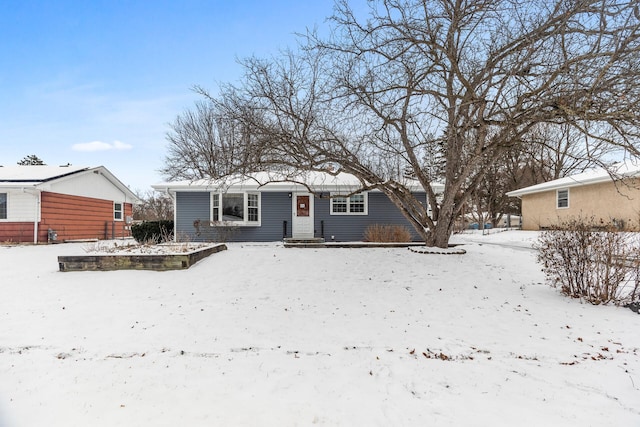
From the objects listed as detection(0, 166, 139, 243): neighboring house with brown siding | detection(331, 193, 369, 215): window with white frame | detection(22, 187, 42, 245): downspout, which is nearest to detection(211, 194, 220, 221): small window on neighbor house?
detection(331, 193, 369, 215): window with white frame

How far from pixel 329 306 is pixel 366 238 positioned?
8.33 m

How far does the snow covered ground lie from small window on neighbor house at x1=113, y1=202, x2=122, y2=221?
14.7m

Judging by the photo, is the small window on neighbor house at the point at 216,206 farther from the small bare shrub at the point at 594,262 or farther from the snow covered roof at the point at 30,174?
the small bare shrub at the point at 594,262

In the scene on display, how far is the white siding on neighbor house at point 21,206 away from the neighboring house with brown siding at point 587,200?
69.2 feet

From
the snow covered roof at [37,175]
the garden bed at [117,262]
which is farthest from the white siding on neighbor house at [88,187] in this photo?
the garden bed at [117,262]

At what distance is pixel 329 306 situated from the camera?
5164 mm

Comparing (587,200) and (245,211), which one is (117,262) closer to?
(245,211)

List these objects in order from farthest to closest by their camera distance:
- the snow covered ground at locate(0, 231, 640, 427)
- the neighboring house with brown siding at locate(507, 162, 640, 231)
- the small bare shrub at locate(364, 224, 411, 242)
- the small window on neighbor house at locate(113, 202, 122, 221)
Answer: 1. the small window on neighbor house at locate(113, 202, 122, 221)
2. the neighboring house with brown siding at locate(507, 162, 640, 231)
3. the small bare shrub at locate(364, 224, 411, 242)
4. the snow covered ground at locate(0, 231, 640, 427)

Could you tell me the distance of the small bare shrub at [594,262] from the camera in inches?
199

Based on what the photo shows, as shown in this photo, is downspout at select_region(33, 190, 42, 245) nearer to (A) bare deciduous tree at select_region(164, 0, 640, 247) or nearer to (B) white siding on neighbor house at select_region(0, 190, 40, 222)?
(B) white siding on neighbor house at select_region(0, 190, 40, 222)

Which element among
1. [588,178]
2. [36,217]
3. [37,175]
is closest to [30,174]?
[37,175]

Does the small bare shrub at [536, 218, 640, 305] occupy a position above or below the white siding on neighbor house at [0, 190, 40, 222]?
below

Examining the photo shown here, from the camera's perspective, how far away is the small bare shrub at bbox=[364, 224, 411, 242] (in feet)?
42.1

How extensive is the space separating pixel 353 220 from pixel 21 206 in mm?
14209
